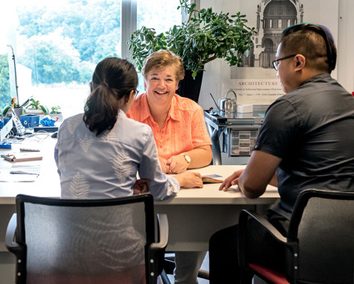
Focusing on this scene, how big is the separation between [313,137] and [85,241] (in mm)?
823

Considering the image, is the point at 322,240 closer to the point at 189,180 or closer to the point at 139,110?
the point at 189,180

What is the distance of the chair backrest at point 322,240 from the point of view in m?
1.62

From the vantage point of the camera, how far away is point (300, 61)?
1.89 meters

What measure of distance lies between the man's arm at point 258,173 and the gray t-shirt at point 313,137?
0.09 ft

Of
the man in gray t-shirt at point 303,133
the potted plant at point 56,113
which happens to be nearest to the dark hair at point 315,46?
the man in gray t-shirt at point 303,133

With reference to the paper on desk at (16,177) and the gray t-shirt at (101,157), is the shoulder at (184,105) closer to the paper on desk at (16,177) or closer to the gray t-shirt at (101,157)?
the paper on desk at (16,177)

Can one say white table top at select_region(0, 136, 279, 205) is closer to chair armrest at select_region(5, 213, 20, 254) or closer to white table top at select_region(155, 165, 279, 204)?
white table top at select_region(155, 165, 279, 204)

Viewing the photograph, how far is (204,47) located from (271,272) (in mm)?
2190

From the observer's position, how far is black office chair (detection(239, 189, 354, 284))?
1626 millimetres

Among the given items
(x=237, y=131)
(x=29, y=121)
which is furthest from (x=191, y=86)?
(x=29, y=121)

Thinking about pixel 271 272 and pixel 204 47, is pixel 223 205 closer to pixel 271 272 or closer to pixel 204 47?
pixel 271 272

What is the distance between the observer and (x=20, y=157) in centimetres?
271

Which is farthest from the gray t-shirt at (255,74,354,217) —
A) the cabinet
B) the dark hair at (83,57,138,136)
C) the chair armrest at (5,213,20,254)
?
the cabinet

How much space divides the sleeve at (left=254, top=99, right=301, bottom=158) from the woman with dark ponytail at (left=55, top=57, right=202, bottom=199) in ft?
1.28
